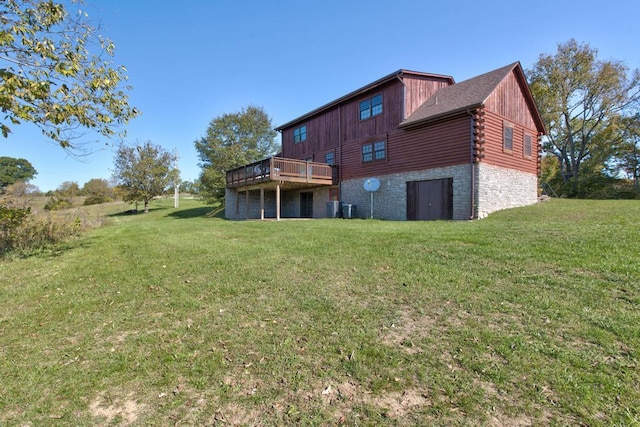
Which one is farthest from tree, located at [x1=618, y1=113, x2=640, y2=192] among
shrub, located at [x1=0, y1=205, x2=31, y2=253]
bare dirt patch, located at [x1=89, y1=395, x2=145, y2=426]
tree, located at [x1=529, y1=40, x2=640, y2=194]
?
shrub, located at [x1=0, y1=205, x2=31, y2=253]

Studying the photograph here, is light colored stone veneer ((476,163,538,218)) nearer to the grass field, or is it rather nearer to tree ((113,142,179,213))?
the grass field

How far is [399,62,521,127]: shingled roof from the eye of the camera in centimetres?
1305

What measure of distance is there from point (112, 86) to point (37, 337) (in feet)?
16.9

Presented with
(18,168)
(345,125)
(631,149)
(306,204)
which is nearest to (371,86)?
(345,125)

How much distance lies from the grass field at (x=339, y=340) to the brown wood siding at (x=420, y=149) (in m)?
7.82

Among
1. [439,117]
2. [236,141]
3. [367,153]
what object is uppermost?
[236,141]

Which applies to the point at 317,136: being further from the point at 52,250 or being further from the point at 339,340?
the point at 339,340

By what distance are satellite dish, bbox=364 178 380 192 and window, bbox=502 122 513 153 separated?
5910 millimetres

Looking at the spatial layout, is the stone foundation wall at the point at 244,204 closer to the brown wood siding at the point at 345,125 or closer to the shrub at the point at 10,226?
the brown wood siding at the point at 345,125

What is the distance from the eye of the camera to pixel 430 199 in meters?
14.2

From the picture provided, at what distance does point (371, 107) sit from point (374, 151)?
249 centimetres

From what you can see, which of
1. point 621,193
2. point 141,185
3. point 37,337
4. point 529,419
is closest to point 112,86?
point 37,337

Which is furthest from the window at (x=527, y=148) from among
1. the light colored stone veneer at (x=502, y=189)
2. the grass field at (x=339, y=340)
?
the grass field at (x=339, y=340)

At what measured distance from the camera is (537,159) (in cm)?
1662
